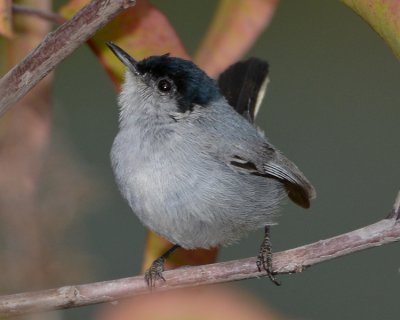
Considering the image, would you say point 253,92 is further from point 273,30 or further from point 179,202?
point 273,30

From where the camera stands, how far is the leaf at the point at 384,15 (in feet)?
2.94

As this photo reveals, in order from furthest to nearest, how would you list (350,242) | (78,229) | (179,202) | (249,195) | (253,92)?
(253,92), (249,195), (179,202), (350,242), (78,229)

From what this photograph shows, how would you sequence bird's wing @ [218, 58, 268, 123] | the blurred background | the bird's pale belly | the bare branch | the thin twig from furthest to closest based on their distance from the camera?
the blurred background
bird's wing @ [218, 58, 268, 123]
the bird's pale belly
the thin twig
the bare branch

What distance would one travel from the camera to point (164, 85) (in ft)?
5.90

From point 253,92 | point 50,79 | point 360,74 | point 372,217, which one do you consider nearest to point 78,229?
point 50,79

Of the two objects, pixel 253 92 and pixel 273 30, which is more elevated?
pixel 273 30

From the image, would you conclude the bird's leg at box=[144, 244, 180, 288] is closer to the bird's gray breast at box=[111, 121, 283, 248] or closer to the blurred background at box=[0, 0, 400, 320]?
the bird's gray breast at box=[111, 121, 283, 248]

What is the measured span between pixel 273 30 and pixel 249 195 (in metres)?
2.11

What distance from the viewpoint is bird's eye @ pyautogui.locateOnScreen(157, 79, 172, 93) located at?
70.7 inches

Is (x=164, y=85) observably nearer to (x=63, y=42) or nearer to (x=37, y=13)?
(x=37, y=13)

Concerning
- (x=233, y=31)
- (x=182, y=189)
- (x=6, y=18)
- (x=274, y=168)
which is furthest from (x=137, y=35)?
(x=274, y=168)

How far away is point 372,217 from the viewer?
3.67 metres

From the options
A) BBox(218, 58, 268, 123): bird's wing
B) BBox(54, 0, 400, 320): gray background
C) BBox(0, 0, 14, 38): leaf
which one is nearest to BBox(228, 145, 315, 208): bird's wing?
BBox(218, 58, 268, 123): bird's wing

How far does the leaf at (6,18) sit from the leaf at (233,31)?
30cm
